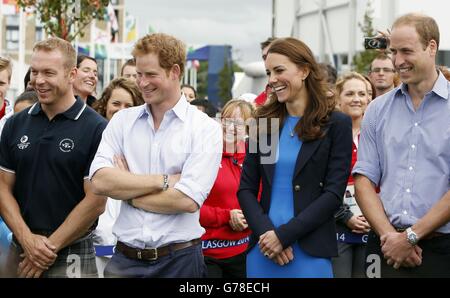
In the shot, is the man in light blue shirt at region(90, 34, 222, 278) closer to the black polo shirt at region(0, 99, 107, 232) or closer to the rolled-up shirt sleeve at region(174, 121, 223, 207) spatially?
the rolled-up shirt sleeve at region(174, 121, 223, 207)

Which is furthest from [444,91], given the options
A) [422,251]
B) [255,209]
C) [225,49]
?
[225,49]

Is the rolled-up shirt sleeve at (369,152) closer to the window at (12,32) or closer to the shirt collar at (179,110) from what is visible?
the shirt collar at (179,110)

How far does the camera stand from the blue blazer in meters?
5.04

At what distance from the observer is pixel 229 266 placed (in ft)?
22.6

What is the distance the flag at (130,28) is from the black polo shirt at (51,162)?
165ft

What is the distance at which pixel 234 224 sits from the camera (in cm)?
682

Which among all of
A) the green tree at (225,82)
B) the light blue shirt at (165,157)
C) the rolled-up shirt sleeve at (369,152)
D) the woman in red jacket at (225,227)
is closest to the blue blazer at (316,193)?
the rolled-up shirt sleeve at (369,152)

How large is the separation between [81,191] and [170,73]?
1.06 metres

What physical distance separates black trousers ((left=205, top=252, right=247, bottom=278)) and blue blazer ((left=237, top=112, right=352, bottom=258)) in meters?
1.63

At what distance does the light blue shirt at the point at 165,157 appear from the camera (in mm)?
5082

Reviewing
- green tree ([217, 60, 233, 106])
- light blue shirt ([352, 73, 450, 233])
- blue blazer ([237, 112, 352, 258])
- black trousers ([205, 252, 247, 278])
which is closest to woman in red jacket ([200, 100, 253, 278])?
black trousers ([205, 252, 247, 278])

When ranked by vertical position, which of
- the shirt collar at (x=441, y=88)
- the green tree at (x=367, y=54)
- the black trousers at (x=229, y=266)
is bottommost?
the black trousers at (x=229, y=266)
